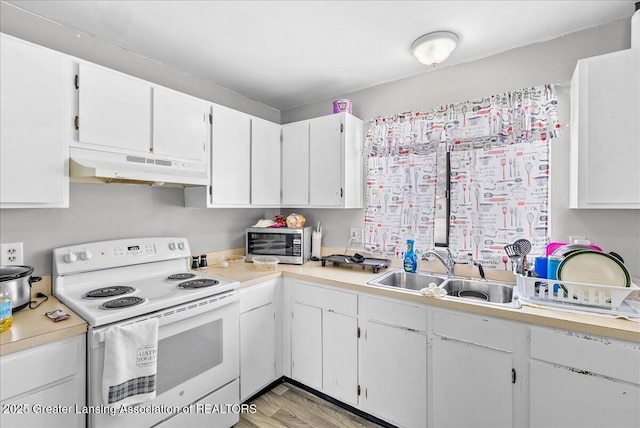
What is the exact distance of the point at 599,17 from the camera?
1697 millimetres

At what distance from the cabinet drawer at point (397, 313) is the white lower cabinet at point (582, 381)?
20.9 inches

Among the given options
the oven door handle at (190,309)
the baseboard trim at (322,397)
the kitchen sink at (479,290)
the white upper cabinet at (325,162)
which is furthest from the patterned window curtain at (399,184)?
the oven door handle at (190,309)

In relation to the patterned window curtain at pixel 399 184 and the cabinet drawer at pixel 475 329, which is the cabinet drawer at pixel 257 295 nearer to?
the patterned window curtain at pixel 399 184

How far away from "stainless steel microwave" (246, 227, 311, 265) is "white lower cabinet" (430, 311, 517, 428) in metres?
1.25

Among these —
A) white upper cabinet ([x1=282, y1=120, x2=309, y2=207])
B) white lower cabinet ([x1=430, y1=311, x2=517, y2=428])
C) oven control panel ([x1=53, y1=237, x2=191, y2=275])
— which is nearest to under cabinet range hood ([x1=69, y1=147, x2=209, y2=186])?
oven control panel ([x1=53, y1=237, x2=191, y2=275])

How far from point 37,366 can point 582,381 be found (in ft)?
7.57

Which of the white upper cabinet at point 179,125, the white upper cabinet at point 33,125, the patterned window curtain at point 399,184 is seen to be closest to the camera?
the white upper cabinet at point 33,125

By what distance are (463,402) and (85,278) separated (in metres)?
2.27

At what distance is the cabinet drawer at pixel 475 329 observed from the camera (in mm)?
1499

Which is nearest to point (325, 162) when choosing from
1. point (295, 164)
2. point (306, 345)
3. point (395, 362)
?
point (295, 164)

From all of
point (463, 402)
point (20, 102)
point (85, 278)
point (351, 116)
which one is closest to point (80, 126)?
point (20, 102)

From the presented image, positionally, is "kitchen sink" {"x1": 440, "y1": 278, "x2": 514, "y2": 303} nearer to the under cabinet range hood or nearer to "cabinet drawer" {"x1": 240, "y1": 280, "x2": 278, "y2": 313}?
"cabinet drawer" {"x1": 240, "y1": 280, "x2": 278, "y2": 313}

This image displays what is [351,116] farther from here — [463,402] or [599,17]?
[463,402]

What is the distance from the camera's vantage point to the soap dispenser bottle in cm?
223
